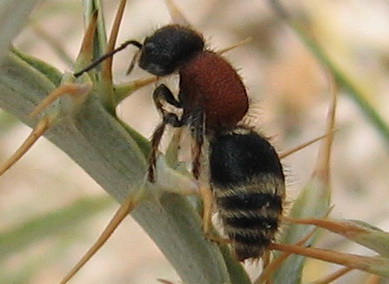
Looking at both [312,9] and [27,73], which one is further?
[312,9]

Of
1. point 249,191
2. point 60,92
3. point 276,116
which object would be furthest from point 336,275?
point 276,116

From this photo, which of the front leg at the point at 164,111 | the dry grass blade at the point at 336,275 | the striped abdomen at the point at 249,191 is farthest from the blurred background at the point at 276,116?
the dry grass blade at the point at 336,275

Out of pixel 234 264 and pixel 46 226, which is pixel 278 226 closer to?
pixel 234 264

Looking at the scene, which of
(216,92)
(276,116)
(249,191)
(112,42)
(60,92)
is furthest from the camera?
(276,116)

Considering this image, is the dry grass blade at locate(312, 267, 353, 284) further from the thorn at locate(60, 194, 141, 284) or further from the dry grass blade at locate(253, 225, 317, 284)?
the thorn at locate(60, 194, 141, 284)

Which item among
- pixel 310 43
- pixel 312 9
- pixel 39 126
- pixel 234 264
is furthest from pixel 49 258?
pixel 312 9

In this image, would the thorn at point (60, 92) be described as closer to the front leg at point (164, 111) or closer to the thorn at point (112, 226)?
the thorn at point (112, 226)

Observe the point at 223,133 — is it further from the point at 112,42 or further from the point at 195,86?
the point at 112,42
